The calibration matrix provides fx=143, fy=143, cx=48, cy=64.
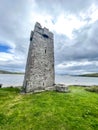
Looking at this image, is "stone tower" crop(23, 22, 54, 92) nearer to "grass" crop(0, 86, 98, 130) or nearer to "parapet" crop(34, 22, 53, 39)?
"parapet" crop(34, 22, 53, 39)

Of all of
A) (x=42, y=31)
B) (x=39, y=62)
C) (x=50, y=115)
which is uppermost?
(x=42, y=31)

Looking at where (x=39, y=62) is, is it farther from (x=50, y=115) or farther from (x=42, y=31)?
(x=50, y=115)

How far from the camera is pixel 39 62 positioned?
26.2 m

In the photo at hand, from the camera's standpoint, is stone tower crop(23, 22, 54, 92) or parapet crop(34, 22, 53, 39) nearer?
stone tower crop(23, 22, 54, 92)

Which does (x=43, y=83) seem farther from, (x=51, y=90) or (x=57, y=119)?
(x=57, y=119)

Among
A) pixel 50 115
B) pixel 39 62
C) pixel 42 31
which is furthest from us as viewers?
pixel 42 31

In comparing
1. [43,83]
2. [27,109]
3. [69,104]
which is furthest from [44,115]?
[43,83]

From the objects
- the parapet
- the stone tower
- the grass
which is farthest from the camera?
the parapet

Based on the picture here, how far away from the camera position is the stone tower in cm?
2489

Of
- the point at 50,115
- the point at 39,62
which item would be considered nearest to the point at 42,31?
the point at 39,62

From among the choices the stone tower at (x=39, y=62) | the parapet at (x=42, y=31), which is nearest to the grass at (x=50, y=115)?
the stone tower at (x=39, y=62)

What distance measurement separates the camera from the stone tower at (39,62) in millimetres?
24891

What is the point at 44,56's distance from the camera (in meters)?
27.4

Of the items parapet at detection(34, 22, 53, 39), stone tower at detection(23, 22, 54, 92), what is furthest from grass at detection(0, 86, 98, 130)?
parapet at detection(34, 22, 53, 39)
